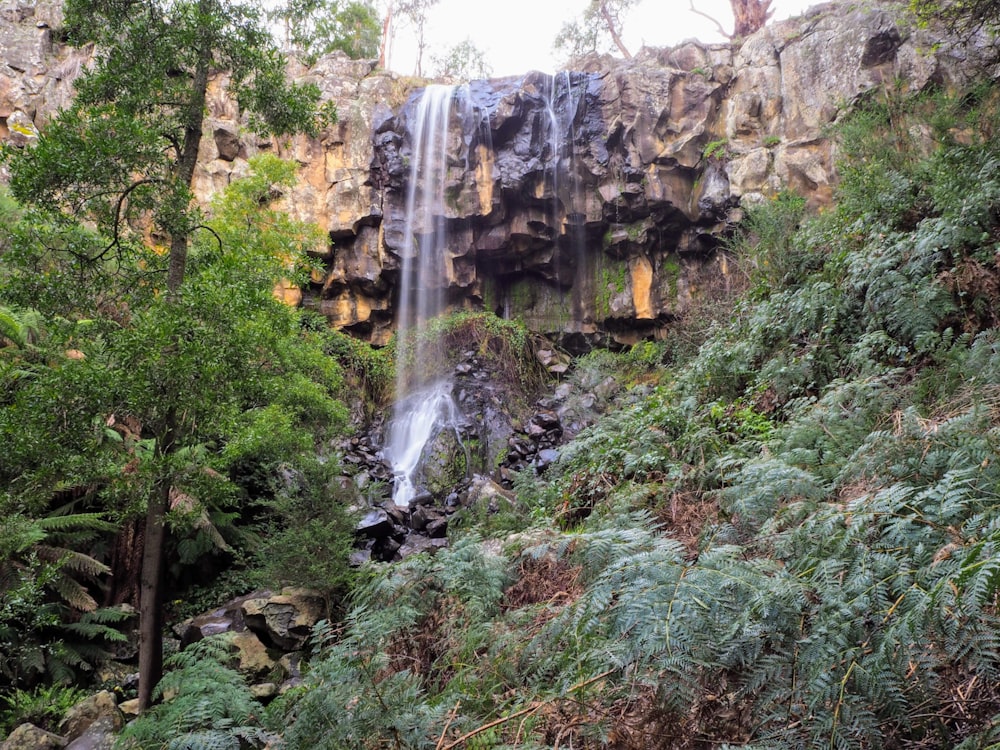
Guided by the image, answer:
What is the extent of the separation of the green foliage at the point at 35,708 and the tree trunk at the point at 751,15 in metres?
20.0

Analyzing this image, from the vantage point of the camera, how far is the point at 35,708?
5.59 metres

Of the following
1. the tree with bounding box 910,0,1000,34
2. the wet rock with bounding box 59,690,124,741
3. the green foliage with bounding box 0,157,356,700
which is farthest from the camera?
the tree with bounding box 910,0,1000,34

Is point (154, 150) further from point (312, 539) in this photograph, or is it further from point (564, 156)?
point (564, 156)

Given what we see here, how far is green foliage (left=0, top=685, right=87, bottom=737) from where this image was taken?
17.9 feet

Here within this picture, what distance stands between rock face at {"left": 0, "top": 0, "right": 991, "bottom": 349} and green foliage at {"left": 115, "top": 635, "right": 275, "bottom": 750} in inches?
496

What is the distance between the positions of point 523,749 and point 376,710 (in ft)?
2.65

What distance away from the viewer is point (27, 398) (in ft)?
13.7

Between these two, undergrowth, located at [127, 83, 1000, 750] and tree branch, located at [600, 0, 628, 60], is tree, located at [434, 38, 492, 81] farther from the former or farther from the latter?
undergrowth, located at [127, 83, 1000, 750]

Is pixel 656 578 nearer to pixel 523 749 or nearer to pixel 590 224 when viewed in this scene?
pixel 523 749

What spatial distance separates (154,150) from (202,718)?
14.4ft

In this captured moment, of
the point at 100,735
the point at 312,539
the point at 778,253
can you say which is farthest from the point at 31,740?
the point at 778,253

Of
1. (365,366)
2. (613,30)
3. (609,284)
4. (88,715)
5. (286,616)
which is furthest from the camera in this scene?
(613,30)

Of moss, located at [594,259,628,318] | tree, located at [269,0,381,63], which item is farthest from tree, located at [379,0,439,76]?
moss, located at [594,259,628,318]

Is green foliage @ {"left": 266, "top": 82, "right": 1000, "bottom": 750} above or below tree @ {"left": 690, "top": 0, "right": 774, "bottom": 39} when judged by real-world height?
below
